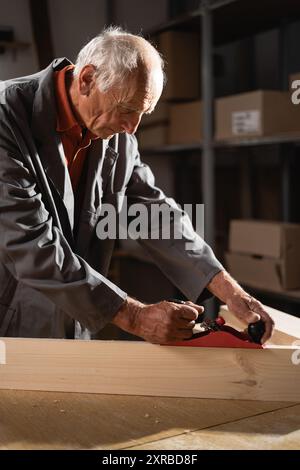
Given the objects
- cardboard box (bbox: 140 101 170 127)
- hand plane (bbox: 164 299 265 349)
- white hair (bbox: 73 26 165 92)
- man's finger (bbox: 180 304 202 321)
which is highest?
white hair (bbox: 73 26 165 92)

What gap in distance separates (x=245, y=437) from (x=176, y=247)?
0.65 metres

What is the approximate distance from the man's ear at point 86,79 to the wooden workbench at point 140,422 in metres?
0.68

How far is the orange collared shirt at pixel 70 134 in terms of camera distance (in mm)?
1447

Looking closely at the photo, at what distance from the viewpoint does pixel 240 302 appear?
1.44 meters

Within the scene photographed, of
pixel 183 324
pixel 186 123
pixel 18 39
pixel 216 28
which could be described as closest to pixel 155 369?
pixel 183 324

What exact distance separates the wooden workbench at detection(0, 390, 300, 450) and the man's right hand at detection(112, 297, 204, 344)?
0.45ft

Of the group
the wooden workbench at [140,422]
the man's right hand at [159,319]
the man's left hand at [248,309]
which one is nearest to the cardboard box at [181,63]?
the man's left hand at [248,309]

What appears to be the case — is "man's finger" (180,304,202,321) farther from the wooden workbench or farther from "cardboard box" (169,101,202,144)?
"cardboard box" (169,101,202,144)

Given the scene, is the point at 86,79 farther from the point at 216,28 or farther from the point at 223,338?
the point at 216,28

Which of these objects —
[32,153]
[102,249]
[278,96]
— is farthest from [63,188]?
[278,96]

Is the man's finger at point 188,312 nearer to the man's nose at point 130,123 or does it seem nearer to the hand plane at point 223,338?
the hand plane at point 223,338

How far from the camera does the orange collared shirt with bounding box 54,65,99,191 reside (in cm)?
145

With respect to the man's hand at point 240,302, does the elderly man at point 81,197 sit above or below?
above

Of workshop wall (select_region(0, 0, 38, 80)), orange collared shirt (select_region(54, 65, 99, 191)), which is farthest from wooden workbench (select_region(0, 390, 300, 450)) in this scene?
workshop wall (select_region(0, 0, 38, 80))
